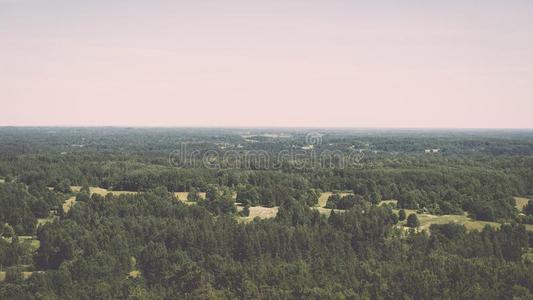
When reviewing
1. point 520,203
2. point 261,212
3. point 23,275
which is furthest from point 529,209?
point 23,275

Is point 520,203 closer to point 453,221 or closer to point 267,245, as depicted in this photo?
point 453,221

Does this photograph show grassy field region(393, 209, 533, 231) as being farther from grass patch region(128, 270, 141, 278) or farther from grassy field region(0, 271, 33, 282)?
grassy field region(0, 271, 33, 282)

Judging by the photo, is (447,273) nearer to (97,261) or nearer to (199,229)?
(199,229)

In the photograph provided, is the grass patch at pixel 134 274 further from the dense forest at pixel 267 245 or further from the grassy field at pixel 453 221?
the grassy field at pixel 453 221

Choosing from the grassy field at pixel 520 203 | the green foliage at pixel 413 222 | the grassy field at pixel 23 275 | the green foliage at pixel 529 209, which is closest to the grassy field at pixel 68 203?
the grassy field at pixel 23 275

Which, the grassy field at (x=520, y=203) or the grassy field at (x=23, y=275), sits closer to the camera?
the grassy field at (x=23, y=275)

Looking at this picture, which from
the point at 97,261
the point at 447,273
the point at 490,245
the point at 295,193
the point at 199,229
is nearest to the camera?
the point at 447,273

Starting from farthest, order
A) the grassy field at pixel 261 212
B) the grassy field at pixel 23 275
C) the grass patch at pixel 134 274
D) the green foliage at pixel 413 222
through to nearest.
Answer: the grassy field at pixel 261 212 < the green foliage at pixel 413 222 < the grass patch at pixel 134 274 < the grassy field at pixel 23 275

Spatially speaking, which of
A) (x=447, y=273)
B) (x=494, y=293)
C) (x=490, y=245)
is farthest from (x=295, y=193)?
(x=494, y=293)

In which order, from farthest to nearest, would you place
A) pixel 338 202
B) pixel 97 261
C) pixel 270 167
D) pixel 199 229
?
pixel 270 167
pixel 338 202
pixel 199 229
pixel 97 261

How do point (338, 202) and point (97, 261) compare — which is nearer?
point (97, 261)
